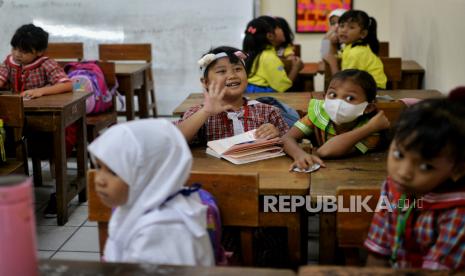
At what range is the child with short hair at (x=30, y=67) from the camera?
11.8 ft

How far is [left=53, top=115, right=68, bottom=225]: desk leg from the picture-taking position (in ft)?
10.6

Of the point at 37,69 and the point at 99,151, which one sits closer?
the point at 99,151

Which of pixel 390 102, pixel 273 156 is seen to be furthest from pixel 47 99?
pixel 390 102

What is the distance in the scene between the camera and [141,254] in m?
1.30

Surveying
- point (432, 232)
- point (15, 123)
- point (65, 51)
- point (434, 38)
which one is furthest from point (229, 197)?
point (65, 51)

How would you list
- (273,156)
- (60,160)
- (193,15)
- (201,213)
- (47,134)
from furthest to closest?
(193,15), (47,134), (60,160), (273,156), (201,213)

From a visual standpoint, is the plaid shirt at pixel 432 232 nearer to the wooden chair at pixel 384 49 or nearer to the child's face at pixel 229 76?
the child's face at pixel 229 76

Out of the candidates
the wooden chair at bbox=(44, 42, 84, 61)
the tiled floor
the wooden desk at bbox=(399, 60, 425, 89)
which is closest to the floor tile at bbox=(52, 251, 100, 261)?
the tiled floor

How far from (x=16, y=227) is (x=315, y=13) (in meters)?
5.85

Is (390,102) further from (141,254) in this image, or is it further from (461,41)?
(141,254)

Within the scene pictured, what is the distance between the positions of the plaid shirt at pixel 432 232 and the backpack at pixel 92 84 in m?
3.04

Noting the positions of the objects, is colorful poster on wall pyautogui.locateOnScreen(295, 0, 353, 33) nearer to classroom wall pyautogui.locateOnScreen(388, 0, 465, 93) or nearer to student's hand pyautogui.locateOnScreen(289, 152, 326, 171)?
classroom wall pyautogui.locateOnScreen(388, 0, 465, 93)

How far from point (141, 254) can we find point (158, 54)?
547 centimetres

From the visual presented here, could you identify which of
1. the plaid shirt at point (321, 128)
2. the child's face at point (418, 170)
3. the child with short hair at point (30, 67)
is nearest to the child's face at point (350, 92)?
the plaid shirt at point (321, 128)
